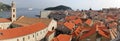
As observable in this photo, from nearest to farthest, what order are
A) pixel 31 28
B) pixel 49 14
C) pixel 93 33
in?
pixel 93 33
pixel 31 28
pixel 49 14

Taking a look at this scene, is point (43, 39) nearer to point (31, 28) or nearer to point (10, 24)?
point (31, 28)

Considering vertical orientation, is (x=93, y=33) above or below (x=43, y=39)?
above

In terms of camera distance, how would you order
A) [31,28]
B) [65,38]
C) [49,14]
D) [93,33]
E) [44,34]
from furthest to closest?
[49,14]
[44,34]
[31,28]
[65,38]
[93,33]

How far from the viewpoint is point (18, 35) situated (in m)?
42.8

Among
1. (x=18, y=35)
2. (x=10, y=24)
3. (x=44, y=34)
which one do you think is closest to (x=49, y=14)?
(x=10, y=24)

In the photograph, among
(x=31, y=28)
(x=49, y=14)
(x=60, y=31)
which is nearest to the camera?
(x=31, y=28)

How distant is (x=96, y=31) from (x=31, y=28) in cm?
1454

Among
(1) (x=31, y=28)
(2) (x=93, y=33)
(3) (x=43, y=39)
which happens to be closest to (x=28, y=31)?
(1) (x=31, y=28)

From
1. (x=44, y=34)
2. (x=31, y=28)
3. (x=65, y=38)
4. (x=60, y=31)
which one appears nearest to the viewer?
(x=65, y=38)

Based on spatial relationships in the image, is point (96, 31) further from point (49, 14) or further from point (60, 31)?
point (49, 14)

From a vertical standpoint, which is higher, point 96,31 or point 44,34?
point 96,31

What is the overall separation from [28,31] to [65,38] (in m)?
7.18

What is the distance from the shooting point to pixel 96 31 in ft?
134

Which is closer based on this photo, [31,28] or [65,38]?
[65,38]
